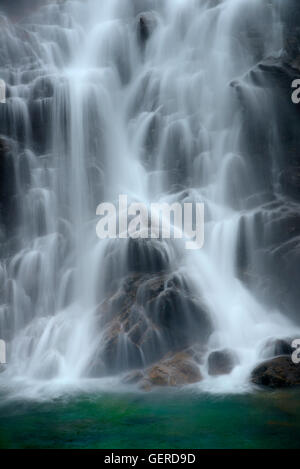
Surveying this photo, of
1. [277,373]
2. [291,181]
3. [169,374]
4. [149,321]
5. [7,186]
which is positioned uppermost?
[7,186]

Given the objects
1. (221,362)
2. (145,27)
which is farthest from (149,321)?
(145,27)

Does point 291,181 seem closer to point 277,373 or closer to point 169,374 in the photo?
point 277,373

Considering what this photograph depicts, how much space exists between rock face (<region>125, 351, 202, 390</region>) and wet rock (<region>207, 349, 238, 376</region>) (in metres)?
0.35

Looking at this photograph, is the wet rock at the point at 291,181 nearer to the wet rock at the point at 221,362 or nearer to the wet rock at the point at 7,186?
the wet rock at the point at 221,362

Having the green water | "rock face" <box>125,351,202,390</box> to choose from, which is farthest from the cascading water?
the green water

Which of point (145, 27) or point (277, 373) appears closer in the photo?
point (277, 373)

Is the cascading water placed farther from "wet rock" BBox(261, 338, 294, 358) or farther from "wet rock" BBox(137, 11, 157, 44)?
"wet rock" BBox(261, 338, 294, 358)

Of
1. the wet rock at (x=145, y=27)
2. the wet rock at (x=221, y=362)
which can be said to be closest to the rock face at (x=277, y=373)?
the wet rock at (x=221, y=362)

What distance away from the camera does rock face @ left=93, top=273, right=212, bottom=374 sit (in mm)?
12141

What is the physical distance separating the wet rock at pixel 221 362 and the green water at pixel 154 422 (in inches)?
49.7

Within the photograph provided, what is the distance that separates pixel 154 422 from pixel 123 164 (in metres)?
11.7

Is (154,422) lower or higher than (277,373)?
lower

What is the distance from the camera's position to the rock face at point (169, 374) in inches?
439

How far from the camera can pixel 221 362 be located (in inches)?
452
